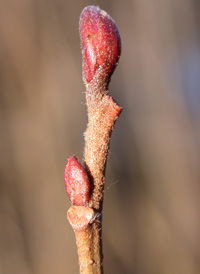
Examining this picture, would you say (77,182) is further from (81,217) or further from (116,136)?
(116,136)

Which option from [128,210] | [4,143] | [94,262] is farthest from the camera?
[128,210]

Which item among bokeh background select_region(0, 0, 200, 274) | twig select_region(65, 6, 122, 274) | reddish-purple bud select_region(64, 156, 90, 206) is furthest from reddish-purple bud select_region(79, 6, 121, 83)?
bokeh background select_region(0, 0, 200, 274)

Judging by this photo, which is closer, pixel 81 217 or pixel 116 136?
pixel 81 217

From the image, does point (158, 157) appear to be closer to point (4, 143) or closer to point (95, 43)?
point (4, 143)

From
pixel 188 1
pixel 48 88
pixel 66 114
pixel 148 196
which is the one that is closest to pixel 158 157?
pixel 148 196

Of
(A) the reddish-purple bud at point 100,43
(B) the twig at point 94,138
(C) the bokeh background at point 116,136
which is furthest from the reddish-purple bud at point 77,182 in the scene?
(C) the bokeh background at point 116,136

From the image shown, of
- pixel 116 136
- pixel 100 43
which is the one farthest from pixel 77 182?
pixel 116 136

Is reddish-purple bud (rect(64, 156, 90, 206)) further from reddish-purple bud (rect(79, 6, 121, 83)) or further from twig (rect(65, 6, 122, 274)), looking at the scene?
reddish-purple bud (rect(79, 6, 121, 83))
